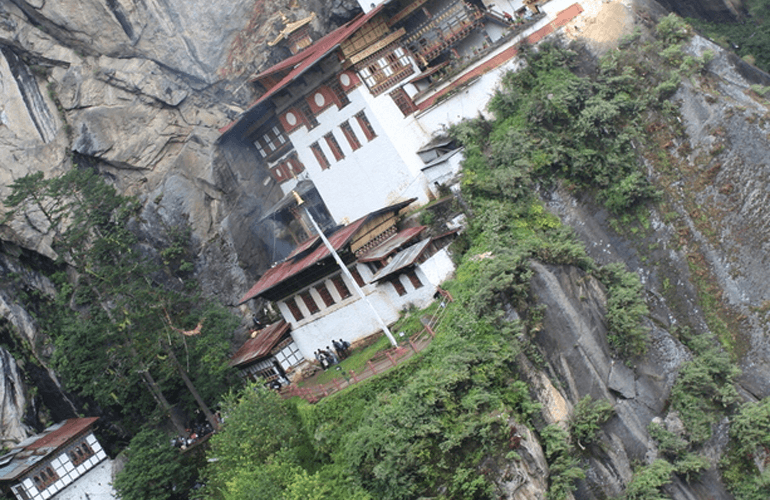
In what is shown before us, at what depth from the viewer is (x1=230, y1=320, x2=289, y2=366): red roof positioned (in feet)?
124

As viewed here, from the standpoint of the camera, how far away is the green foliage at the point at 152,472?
32.5 meters

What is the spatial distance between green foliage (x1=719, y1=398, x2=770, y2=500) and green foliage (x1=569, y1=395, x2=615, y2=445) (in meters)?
5.08

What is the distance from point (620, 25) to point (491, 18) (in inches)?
301

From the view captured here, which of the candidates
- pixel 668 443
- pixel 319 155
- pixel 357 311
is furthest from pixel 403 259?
pixel 668 443

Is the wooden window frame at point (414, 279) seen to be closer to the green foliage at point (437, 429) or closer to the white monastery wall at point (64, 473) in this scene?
the green foliage at point (437, 429)

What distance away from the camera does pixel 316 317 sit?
124ft

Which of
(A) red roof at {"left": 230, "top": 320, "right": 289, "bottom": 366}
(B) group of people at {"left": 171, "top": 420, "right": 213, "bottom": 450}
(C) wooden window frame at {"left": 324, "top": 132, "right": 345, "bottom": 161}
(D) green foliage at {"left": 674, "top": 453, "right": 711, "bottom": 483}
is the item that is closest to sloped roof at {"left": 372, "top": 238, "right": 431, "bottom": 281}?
(A) red roof at {"left": 230, "top": 320, "right": 289, "bottom": 366}

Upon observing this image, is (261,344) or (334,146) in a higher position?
(334,146)

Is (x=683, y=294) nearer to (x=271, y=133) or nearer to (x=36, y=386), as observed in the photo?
(x=271, y=133)

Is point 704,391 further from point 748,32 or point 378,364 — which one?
point 748,32

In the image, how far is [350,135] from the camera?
41.6 m

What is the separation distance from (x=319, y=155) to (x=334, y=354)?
543 inches

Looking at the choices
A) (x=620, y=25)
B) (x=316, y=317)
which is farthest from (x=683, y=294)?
(x=316, y=317)

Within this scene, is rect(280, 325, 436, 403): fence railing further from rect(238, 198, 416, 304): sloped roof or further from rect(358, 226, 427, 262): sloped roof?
rect(238, 198, 416, 304): sloped roof
